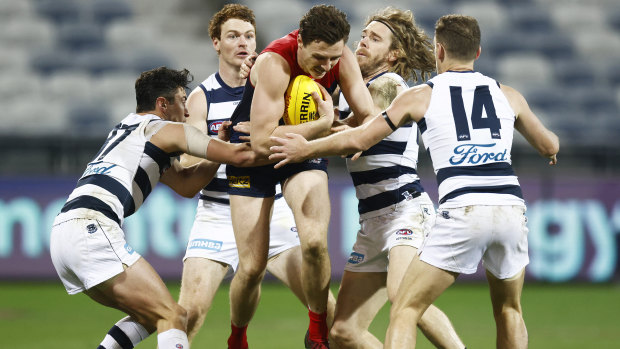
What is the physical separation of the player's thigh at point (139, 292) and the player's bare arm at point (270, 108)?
1.05 m

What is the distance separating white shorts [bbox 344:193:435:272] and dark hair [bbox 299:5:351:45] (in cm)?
127

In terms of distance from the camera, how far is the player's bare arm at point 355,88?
5578 millimetres

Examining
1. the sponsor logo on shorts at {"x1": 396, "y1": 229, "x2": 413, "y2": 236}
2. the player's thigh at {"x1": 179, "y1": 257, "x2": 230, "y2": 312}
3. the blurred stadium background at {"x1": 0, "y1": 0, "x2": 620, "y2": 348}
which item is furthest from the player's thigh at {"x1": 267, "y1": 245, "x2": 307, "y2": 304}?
the blurred stadium background at {"x1": 0, "y1": 0, "x2": 620, "y2": 348}

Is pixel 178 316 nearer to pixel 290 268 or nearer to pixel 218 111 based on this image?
pixel 290 268

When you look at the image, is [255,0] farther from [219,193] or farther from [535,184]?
[219,193]

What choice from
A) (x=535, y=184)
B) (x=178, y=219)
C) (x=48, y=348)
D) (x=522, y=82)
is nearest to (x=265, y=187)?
(x=48, y=348)

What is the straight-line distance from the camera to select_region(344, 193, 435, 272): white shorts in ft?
18.8

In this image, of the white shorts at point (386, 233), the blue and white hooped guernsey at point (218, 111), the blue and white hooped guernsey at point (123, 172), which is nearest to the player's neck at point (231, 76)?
the blue and white hooped guernsey at point (218, 111)

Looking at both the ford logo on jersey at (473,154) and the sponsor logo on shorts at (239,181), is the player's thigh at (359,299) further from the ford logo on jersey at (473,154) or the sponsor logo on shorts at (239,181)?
the ford logo on jersey at (473,154)

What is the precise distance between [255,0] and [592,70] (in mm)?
6369

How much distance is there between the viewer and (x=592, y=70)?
15.7 metres

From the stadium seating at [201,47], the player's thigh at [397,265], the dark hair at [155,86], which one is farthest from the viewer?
the stadium seating at [201,47]

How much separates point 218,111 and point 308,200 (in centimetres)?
148

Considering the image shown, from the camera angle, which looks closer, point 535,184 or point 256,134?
point 256,134
